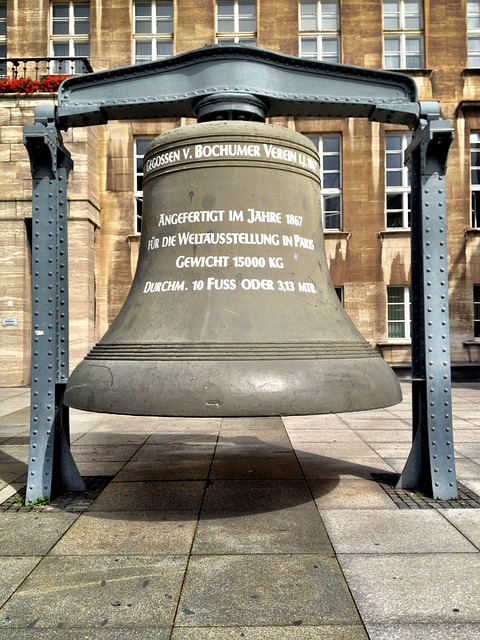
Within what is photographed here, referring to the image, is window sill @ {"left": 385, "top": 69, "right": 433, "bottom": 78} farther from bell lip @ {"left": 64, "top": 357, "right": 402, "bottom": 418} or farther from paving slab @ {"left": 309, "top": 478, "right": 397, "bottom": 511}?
bell lip @ {"left": 64, "top": 357, "right": 402, "bottom": 418}

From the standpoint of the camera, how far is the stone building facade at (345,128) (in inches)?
690

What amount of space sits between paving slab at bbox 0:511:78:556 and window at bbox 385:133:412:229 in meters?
15.2

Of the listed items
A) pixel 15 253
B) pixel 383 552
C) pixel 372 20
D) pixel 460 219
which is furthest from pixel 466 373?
pixel 383 552

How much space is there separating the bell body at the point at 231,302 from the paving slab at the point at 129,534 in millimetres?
906

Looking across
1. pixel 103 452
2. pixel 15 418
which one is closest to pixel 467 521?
pixel 103 452

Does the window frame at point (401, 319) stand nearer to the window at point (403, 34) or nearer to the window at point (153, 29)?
the window at point (403, 34)

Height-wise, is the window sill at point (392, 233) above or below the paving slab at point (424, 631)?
above

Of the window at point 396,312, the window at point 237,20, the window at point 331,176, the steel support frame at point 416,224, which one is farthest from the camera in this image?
the window at point 237,20

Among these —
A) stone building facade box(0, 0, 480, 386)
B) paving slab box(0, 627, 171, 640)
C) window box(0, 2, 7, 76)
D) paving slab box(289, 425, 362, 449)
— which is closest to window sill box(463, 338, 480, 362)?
stone building facade box(0, 0, 480, 386)

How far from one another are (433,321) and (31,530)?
3193mm

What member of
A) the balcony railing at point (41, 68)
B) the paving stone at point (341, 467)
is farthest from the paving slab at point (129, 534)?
the balcony railing at point (41, 68)

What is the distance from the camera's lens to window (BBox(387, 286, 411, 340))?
58.3 feet

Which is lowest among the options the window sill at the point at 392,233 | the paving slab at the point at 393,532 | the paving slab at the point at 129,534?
the paving slab at the point at 393,532

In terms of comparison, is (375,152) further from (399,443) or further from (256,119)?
(256,119)
